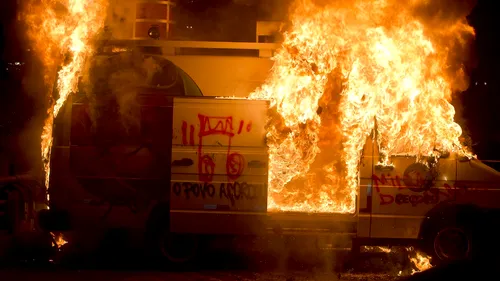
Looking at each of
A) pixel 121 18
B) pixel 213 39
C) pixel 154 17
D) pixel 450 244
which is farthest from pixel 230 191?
pixel 154 17

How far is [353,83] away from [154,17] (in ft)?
25.0

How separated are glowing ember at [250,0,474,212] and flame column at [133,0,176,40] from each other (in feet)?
20.7

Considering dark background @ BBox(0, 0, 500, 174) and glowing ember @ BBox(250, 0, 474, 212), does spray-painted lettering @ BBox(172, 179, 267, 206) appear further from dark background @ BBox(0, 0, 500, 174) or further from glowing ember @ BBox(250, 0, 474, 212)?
dark background @ BBox(0, 0, 500, 174)

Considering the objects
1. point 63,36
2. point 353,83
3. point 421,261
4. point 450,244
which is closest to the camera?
point 450,244

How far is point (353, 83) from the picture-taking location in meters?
9.36

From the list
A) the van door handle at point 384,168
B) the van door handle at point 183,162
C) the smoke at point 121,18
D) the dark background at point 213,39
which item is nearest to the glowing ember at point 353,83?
the van door handle at point 384,168

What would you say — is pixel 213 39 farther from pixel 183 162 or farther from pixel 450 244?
pixel 450 244

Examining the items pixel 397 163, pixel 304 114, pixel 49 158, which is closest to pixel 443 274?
pixel 397 163

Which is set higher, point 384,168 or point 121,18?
point 121,18

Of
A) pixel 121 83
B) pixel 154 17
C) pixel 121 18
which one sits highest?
pixel 154 17

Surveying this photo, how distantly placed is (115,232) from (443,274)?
644cm

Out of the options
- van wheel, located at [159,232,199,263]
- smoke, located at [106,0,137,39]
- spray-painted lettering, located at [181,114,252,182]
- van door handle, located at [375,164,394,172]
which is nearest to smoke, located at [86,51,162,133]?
spray-painted lettering, located at [181,114,252,182]

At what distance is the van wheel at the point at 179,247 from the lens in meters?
8.90

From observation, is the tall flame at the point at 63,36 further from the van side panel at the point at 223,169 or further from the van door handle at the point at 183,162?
the van door handle at the point at 183,162
